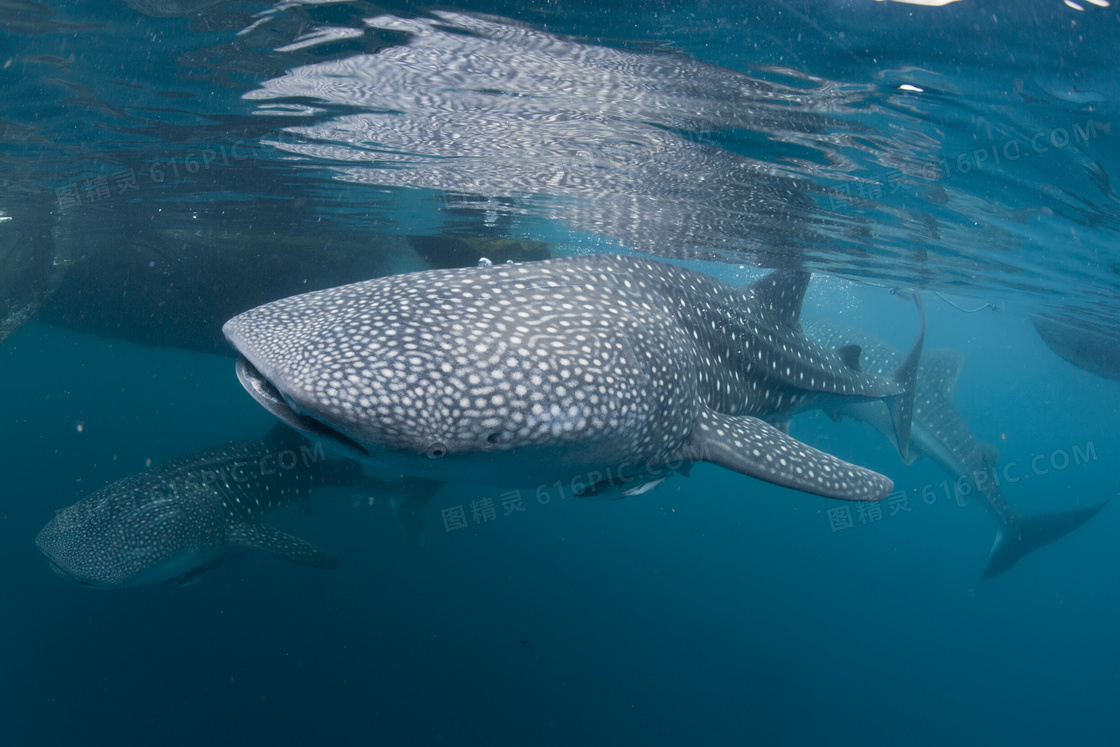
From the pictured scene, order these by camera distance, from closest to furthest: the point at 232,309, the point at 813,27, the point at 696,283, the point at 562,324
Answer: the point at 562,324
the point at 813,27
the point at 696,283
the point at 232,309

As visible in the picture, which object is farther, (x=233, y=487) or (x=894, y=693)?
(x=894, y=693)

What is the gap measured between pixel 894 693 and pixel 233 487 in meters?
19.7

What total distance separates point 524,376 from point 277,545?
243 inches

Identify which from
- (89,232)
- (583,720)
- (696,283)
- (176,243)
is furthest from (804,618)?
(89,232)

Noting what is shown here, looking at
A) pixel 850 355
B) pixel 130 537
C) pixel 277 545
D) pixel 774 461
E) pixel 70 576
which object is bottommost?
pixel 277 545

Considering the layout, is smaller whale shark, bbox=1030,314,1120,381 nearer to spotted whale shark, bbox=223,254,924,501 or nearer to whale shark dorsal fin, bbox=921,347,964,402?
whale shark dorsal fin, bbox=921,347,964,402

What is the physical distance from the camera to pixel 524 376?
263 cm

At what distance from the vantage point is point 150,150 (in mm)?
9602

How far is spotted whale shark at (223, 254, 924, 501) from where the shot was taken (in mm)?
2295

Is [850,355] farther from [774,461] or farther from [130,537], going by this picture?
[130,537]

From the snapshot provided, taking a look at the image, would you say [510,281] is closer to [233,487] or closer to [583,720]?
[233,487]

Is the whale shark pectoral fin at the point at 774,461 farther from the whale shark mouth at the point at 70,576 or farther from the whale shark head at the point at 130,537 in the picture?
the whale shark mouth at the point at 70,576

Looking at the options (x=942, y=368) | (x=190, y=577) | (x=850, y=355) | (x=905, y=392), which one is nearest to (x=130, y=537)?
(x=190, y=577)

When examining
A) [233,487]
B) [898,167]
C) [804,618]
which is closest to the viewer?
[233,487]
